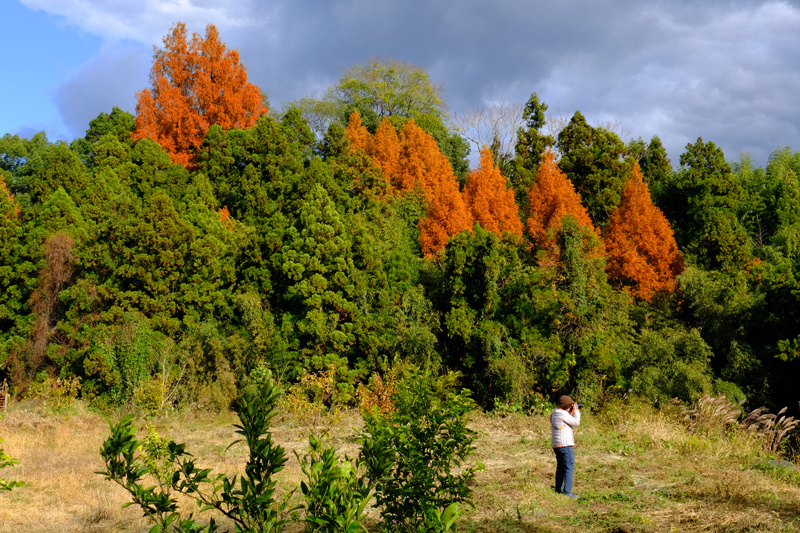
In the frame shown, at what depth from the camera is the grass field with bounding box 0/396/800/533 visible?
20.8ft

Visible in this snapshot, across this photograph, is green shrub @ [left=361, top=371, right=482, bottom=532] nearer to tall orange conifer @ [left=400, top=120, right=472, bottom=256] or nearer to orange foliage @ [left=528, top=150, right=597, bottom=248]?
tall orange conifer @ [left=400, top=120, right=472, bottom=256]

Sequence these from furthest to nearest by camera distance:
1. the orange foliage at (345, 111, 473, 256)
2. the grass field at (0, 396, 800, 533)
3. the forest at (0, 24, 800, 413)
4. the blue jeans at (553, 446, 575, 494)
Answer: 1. the orange foliage at (345, 111, 473, 256)
2. the forest at (0, 24, 800, 413)
3. the blue jeans at (553, 446, 575, 494)
4. the grass field at (0, 396, 800, 533)

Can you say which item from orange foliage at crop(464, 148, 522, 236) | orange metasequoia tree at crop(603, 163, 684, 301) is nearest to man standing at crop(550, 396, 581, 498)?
orange metasequoia tree at crop(603, 163, 684, 301)

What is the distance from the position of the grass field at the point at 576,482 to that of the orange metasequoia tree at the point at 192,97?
→ 25468 millimetres

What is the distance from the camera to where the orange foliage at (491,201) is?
101 feet

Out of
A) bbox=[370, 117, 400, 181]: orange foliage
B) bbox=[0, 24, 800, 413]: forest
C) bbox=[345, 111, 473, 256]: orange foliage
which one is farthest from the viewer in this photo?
bbox=[370, 117, 400, 181]: orange foliage

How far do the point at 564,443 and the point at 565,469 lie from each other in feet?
1.03

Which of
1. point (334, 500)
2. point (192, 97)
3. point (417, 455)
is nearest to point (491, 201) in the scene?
point (192, 97)

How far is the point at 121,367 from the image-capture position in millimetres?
19359

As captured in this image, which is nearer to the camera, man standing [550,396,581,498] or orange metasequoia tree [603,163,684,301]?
man standing [550,396,581,498]

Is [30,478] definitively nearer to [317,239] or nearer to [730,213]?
[317,239]


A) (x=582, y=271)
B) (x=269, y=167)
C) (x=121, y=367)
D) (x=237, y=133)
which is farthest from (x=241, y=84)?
(x=582, y=271)

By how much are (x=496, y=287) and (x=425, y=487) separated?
55.2ft

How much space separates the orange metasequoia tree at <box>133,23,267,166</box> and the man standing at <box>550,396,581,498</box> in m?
30.8
